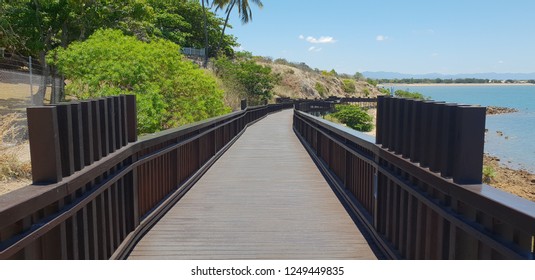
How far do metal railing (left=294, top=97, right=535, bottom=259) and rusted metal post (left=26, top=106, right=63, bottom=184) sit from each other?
9.12ft

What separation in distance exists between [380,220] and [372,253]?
0.41 metres

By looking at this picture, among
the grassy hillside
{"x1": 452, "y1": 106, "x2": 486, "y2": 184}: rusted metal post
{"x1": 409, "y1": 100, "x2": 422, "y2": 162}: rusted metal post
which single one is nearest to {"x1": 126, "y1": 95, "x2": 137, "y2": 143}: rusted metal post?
{"x1": 409, "y1": 100, "x2": 422, "y2": 162}: rusted metal post

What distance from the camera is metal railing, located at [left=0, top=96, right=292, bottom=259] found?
2941 millimetres

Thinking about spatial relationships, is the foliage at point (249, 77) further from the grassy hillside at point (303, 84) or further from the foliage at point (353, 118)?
the grassy hillside at point (303, 84)

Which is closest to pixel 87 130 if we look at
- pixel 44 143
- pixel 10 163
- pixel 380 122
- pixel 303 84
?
pixel 44 143

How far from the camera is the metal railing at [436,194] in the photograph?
109 inches

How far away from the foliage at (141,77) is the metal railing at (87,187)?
858 cm

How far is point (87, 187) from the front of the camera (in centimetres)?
406

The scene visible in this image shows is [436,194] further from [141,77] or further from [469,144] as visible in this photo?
[141,77]

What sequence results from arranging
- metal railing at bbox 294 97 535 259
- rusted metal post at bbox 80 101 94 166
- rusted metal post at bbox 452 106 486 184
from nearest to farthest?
metal railing at bbox 294 97 535 259 → rusted metal post at bbox 452 106 486 184 → rusted metal post at bbox 80 101 94 166

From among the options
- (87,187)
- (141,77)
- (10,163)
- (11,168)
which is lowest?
(11,168)

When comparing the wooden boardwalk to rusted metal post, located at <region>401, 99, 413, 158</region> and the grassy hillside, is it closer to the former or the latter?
rusted metal post, located at <region>401, 99, 413, 158</region>

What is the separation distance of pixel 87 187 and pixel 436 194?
289 centimetres

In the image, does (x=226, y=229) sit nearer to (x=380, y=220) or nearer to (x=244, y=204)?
(x=244, y=204)
